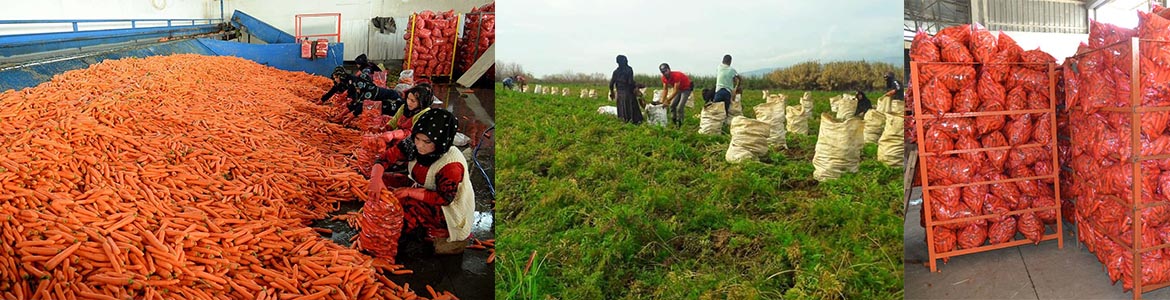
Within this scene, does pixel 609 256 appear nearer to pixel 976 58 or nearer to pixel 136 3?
pixel 136 3

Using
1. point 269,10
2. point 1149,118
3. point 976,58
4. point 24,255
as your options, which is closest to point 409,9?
point 269,10

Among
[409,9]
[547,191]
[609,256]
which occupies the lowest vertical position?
[609,256]

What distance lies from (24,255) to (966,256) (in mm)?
4454

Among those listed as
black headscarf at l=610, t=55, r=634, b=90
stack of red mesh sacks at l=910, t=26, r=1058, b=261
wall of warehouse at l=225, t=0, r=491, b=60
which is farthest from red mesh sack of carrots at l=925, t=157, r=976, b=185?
wall of warehouse at l=225, t=0, r=491, b=60

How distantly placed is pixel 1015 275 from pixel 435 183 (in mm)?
3353

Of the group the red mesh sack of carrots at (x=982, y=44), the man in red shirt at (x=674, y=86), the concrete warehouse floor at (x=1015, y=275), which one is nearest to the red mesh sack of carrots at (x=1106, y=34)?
the red mesh sack of carrots at (x=982, y=44)

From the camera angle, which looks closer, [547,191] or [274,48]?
[547,191]

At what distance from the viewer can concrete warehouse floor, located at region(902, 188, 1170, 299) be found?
3396 millimetres

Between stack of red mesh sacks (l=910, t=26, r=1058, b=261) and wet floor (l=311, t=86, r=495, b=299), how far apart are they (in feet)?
7.98

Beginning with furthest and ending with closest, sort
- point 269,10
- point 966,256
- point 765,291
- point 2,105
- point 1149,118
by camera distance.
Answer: point 966,256, point 1149,118, point 269,10, point 2,105, point 765,291

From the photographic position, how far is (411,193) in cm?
233

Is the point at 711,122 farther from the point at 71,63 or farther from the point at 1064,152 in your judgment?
the point at 1064,152

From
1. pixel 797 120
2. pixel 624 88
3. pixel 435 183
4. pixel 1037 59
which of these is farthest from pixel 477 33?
pixel 1037 59

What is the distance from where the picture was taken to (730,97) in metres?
1.73
